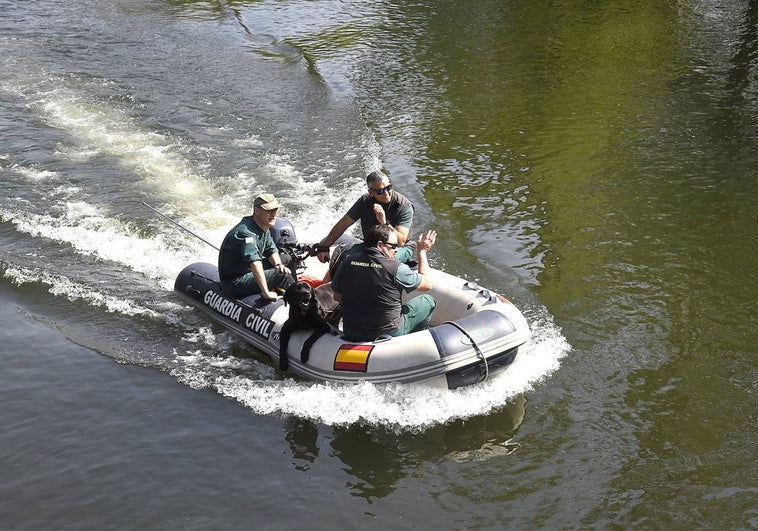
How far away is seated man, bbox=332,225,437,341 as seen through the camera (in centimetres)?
786

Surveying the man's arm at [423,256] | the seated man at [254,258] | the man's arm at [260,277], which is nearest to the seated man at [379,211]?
the seated man at [254,258]

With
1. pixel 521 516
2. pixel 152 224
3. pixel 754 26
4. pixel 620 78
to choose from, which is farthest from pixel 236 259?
pixel 754 26

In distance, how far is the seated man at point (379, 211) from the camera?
30.5 feet

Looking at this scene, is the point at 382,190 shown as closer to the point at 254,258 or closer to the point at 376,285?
the point at 254,258

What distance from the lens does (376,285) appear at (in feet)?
25.8

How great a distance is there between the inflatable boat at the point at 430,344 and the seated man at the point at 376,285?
17cm

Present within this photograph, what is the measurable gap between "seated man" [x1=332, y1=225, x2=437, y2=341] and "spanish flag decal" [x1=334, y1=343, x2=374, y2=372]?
15 centimetres

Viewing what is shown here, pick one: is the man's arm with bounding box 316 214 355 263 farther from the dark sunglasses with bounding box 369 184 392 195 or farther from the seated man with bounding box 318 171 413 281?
the dark sunglasses with bounding box 369 184 392 195

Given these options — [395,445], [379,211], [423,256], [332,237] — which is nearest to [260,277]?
[332,237]

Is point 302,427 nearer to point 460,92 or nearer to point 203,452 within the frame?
→ point 203,452

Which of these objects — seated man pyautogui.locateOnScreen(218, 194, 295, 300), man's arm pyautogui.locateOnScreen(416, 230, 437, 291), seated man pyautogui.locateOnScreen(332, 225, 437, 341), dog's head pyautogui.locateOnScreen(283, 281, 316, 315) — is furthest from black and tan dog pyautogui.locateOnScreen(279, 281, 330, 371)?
man's arm pyautogui.locateOnScreen(416, 230, 437, 291)

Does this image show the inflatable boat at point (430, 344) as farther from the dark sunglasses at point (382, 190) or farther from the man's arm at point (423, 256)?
the dark sunglasses at point (382, 190)

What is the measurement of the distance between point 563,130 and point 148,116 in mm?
7532

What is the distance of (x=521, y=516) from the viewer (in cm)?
665
